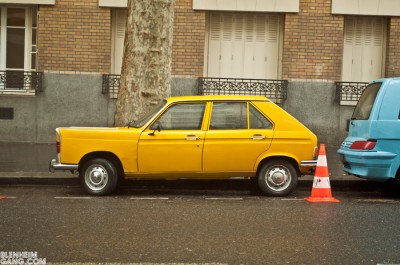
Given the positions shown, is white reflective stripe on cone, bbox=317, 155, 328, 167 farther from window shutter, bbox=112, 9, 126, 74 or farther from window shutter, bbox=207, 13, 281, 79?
window shutter, bbox=112, 9, 126, 74

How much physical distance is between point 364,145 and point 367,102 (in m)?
0.77

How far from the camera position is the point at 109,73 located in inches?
711

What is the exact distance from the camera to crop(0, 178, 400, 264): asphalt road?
6387 millimetres

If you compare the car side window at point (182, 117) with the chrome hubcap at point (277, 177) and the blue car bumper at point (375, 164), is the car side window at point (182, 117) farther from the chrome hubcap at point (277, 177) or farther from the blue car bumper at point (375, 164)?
the blue car bumper at point (375, 164)

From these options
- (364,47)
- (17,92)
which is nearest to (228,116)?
(364,47)

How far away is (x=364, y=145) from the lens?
33.9ft

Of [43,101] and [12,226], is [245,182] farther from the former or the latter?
[43,101]

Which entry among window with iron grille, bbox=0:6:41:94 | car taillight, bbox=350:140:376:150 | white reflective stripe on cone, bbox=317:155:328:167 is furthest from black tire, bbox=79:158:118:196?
window with iron grille, bbox=0:6:41:94

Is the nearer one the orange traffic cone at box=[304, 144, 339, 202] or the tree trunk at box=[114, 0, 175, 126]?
the orange traffic cone at box=[304, 144, 339, 202]

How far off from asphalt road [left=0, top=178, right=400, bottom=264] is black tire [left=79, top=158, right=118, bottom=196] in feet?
0.59

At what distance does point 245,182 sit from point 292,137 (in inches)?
53.9

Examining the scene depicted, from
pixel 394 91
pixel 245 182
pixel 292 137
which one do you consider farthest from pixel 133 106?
pixel 394 91

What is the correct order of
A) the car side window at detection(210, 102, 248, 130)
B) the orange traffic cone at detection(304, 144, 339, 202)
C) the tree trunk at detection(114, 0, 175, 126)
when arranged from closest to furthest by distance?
1. the orange traffic cone at detection(304, 144, 339, 202)
2. the car side window at detection(210, 102, 248, 130)
3. the tree trunk at detection(114, 0, 175, 126)

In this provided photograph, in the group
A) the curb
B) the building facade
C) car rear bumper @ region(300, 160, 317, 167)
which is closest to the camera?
car rear bumper @ region(300, 160, 317, 167)
